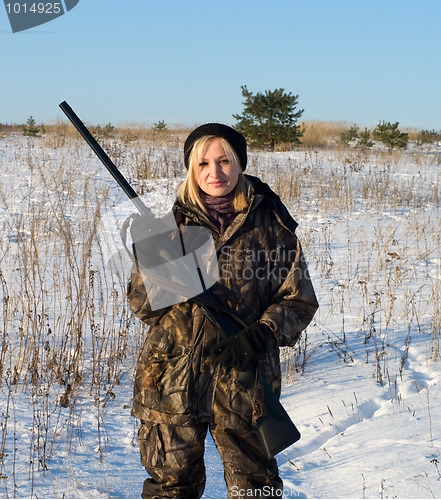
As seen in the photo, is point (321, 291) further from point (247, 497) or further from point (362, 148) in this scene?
point (362, 148)

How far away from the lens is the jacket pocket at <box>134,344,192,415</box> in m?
1.89

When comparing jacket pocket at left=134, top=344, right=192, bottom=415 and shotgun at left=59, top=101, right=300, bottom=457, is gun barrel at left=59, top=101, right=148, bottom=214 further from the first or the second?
jacket pocket at left=134, top=344, right=192, bottom=415

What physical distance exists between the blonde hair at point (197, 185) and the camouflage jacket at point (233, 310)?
0.11 ft

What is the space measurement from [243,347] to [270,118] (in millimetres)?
15264

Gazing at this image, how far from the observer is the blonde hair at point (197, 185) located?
82.3 inches

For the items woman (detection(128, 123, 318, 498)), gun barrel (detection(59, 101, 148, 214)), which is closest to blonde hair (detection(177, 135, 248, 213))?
woman (detection(128, 123, 318, 498))

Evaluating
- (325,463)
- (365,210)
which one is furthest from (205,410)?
(365,210)

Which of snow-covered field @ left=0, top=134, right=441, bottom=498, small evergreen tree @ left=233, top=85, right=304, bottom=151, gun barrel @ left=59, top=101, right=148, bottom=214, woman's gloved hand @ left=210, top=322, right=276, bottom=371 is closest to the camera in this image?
woman's gloved hand @ left=210, top=322, right=276, bottom=371

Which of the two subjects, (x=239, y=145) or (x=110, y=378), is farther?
(x=110, y=378)

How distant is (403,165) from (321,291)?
986 cm

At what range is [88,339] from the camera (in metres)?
4.88

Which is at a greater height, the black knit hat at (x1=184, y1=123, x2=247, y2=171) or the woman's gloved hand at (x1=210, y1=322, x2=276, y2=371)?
the black knit hat at (x1=184, y1=123, x2=247, y2=171)

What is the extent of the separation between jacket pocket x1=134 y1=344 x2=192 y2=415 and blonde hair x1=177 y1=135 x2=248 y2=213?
0.59 m

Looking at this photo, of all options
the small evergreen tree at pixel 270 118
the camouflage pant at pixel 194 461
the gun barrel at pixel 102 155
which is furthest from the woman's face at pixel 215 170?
the small evergreen tree at pixel 270 118
